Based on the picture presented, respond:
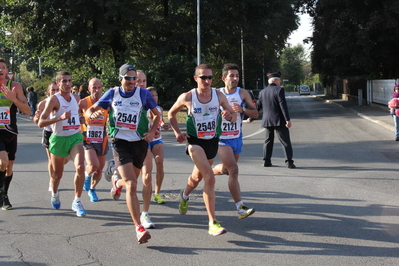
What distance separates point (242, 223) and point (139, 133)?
172cm

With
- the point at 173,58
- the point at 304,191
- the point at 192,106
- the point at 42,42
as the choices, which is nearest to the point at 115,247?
the point at 192,106

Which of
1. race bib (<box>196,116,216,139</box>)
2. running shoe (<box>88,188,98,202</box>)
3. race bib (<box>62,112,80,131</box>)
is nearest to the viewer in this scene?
race bib (<box>196,116,216,139</box>)

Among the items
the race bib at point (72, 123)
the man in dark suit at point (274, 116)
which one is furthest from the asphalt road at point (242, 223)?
the race bib at point (72, 123)

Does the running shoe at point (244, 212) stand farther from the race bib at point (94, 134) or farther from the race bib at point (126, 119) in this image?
the race bib at point (94, 134)

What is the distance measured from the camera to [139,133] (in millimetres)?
5582

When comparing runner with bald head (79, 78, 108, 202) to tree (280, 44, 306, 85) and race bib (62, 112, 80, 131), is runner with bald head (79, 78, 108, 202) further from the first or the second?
tree (280, 44, 306, 85)

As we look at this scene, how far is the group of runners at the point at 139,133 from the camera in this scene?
5500 millimetres

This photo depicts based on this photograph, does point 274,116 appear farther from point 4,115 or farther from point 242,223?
point 4,115

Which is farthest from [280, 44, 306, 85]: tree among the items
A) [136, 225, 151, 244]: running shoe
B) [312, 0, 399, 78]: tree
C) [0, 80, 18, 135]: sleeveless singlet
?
[136, 225, 151, 244]: running shoe

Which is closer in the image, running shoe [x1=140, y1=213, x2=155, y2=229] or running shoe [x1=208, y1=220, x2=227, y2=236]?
running shoe [x1=208, y1=220, x2=227, y2=236]

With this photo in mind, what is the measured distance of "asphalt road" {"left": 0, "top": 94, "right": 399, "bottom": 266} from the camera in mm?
4738

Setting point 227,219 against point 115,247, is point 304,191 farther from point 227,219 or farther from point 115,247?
point 115,247

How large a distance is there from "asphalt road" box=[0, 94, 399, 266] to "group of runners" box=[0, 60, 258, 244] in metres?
0.26

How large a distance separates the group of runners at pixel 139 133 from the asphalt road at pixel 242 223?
0.26m
